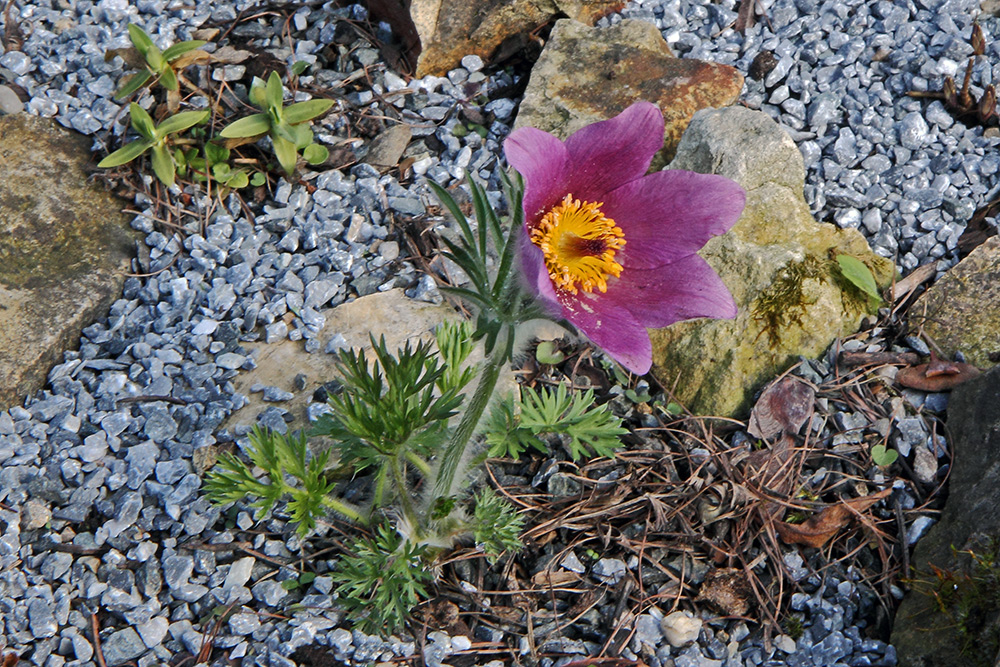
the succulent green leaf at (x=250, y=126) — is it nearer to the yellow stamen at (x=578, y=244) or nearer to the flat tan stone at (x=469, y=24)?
the flat tan stone at (x=469, y=24)

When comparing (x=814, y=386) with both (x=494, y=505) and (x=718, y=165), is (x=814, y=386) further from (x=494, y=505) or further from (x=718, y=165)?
(x=494, y=505)

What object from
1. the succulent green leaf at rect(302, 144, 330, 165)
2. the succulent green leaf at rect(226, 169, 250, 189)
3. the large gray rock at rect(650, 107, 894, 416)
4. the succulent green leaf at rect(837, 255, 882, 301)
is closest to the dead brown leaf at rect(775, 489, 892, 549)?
the large gray rock at rect(650, 107, 894, 416)

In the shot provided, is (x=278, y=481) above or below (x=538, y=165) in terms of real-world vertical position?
below

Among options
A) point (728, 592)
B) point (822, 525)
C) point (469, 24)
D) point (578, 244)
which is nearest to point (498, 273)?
point (578, 244)

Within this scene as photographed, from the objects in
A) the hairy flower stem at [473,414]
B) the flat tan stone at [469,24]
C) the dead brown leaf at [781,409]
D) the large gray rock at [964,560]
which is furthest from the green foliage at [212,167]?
the large gray rock at [964,560]

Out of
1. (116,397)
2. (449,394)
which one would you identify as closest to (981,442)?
(449,394)

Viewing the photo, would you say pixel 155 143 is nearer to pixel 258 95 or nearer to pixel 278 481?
pixel 258 95
